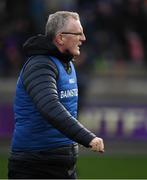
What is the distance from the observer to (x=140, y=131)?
48.7 ft

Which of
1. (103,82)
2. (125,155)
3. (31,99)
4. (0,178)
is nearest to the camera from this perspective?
(31,99)

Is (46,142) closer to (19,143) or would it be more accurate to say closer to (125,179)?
(19,143)

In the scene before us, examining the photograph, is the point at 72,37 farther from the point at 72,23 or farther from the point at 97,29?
the point at 97,29

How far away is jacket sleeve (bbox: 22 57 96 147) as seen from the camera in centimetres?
605

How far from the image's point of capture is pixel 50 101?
241 inches

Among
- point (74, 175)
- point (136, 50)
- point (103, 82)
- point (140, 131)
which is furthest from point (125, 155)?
point (74, 175)

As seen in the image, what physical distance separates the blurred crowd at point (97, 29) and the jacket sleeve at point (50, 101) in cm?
968

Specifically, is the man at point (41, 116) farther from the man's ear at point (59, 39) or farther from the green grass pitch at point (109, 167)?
the green grass pitch at point (109, 167)

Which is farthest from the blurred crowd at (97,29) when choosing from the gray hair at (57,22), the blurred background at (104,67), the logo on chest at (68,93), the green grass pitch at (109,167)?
the gray hair at (57,22)

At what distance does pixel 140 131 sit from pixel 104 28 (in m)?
2.78

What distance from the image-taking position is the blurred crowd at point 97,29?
16.2m

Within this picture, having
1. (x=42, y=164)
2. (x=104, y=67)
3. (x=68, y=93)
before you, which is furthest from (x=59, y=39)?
(x=104, y=67)

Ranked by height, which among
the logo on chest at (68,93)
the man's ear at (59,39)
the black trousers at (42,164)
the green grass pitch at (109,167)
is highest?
the man's ear at (59,39)

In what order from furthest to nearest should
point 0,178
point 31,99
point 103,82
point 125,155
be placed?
point 103,82, point 125,155, point 0,178, point 31,99
